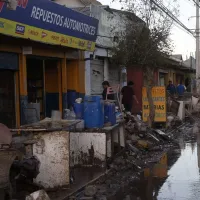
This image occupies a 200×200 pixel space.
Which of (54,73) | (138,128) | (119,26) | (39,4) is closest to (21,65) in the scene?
(39,4)

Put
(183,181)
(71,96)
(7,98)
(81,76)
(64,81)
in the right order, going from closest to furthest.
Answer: (183,181)
(7,98)
(64,81)
(71,96)
(81,76)

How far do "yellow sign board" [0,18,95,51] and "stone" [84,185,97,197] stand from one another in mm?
4705

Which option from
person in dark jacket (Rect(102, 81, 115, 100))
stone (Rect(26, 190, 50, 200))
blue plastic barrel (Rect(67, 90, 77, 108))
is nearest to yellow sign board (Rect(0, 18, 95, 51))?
person in dark jacket (Rect(102, 81, 115, 100))

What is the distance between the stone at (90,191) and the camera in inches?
280

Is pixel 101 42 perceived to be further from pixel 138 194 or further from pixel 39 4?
pixel 138 194

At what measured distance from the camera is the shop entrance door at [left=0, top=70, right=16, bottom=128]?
11.6 metres

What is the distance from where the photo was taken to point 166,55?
53.8 feet

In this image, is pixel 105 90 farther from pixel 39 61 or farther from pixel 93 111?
pixel 93 111

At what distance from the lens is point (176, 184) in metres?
7.75

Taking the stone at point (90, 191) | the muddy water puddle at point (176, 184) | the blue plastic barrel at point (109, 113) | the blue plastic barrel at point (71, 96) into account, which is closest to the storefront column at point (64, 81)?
the blue plastic barrel at point (71, 96)

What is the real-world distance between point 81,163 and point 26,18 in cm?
446

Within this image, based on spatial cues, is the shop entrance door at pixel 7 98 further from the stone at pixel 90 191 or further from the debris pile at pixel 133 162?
the stone at pixel 90 191

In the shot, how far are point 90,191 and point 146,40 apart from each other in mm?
9725

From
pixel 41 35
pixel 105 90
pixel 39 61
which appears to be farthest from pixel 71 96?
pixel 41 35
